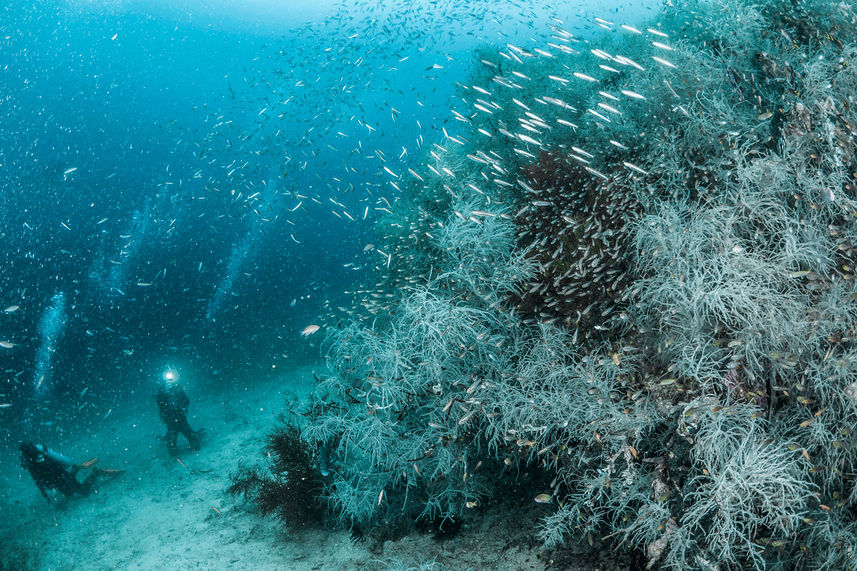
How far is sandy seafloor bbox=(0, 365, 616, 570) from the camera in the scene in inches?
195

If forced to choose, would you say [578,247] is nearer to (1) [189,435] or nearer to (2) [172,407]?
(2) [172,407]

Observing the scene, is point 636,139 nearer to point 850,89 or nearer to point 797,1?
point 850,89

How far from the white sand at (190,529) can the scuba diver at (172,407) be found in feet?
1.72

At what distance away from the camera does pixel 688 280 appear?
3.73 meters

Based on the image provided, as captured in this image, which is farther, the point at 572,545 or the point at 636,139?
the point at 636,139

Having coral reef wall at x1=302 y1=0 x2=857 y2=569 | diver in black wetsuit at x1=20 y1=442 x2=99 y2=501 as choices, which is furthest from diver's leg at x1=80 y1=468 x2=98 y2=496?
coral reef wall at x1=302 y1=0 x2=857 y2=569

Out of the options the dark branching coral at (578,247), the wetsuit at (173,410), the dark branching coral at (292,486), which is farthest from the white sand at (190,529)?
the dark branching coral at (578,247)

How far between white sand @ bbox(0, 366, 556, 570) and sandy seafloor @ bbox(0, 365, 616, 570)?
19mm

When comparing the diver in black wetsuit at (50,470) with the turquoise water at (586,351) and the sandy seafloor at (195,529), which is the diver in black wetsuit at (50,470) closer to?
the sandy seafloor at (195,529)

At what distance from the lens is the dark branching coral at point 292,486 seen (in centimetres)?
623

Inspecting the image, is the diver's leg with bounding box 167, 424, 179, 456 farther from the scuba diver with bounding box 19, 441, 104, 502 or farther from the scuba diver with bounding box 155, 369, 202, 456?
the scuba diver with bounding box 19, 441, 104, 502

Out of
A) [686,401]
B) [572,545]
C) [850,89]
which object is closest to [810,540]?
[686,401]

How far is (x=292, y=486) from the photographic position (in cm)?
630

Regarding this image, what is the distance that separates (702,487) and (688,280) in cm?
163
